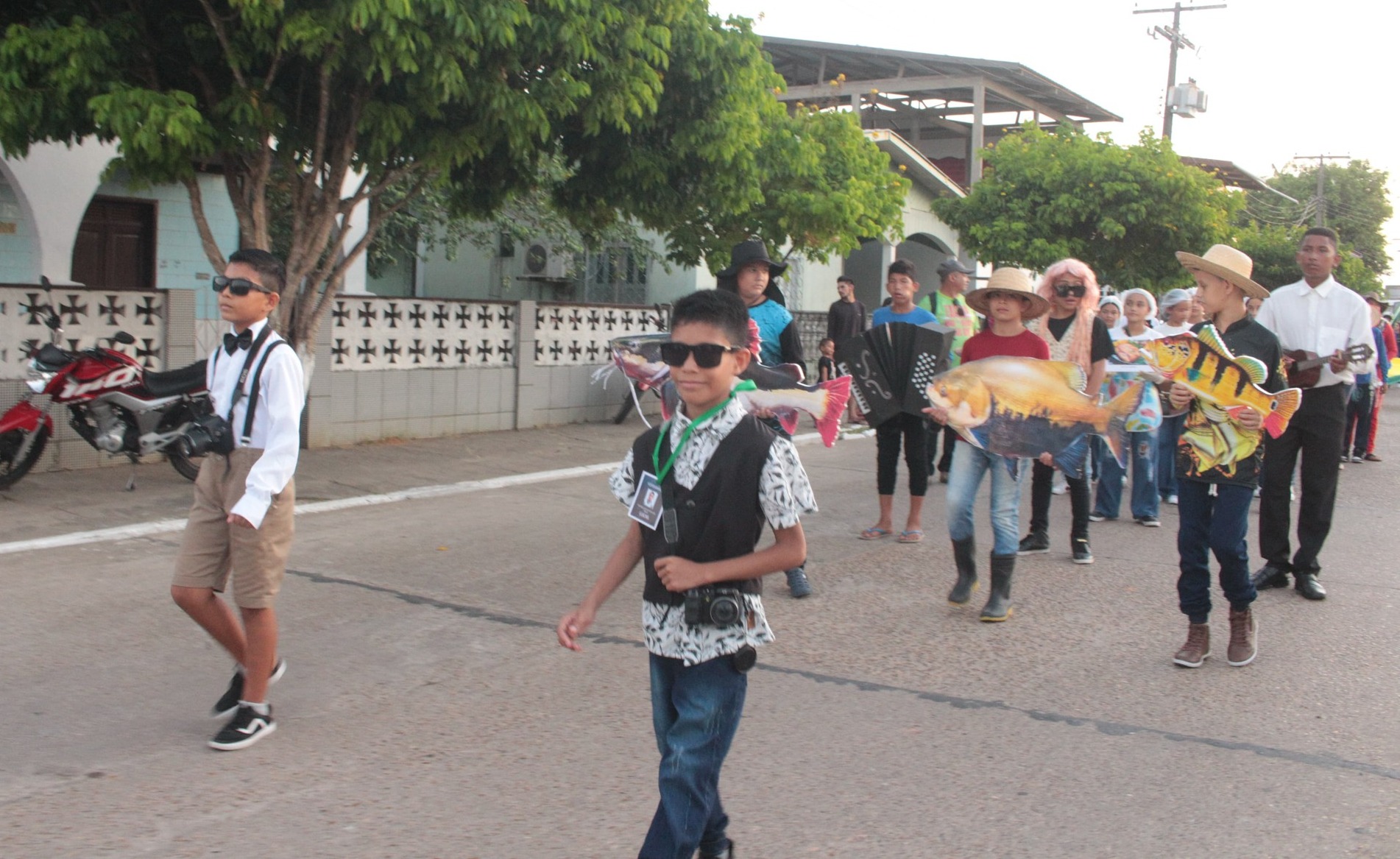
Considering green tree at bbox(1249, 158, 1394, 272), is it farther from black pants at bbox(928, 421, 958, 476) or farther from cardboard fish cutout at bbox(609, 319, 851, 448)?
cardboard fish cutout at bbox(609, 319, 851, 448)

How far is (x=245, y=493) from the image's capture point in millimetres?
4168

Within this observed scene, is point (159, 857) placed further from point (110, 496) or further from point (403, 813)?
point (110, 496)

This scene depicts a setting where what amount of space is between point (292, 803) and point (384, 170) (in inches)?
297

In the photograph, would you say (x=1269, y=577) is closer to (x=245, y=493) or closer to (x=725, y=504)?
(x=725, y=504)

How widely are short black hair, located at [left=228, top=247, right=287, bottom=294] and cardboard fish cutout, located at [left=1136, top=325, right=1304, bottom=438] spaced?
3476 mm

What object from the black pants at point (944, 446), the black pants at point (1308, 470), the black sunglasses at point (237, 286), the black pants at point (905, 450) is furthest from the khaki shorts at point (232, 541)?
the black pants at point (944, 446)

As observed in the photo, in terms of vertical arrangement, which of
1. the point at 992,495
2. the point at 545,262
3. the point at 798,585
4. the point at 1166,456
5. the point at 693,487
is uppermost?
the point at 545,262

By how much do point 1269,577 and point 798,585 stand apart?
2635 mm

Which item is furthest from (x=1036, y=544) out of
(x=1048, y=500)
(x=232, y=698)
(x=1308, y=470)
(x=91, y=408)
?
(x=91, y=408)

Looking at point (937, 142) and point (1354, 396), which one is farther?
point (937, 142)

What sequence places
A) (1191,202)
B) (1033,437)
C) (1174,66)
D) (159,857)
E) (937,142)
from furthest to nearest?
(937,142) → (1174,66) → (1191,202) → (1033,437) → (159,857)

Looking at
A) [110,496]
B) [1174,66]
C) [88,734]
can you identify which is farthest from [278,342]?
[1174,66]

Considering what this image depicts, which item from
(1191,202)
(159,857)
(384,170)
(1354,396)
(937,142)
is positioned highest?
(937,142)

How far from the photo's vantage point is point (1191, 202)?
959 inches
